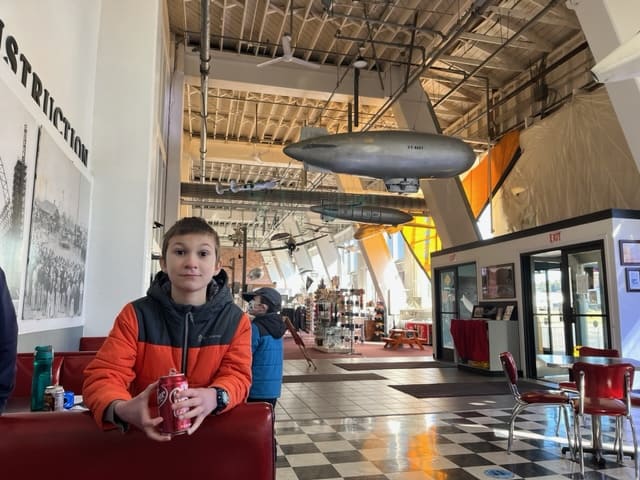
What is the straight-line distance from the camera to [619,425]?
3.67 m

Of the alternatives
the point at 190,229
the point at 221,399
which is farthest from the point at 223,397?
the point at 190,229

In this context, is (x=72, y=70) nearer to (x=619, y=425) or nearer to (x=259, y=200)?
(x=619, y=425)

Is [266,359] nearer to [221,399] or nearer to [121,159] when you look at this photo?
[221,399]

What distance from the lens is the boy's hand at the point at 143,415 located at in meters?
1.03

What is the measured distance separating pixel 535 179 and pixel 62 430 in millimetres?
10885

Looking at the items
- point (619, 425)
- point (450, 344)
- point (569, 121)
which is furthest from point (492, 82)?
point (619, 425)

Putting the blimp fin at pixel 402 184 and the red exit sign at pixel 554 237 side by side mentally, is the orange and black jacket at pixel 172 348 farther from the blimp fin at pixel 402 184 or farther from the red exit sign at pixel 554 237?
the red exit sign at pixel 554 237

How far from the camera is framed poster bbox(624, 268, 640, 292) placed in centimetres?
618

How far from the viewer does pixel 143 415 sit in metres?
1.04

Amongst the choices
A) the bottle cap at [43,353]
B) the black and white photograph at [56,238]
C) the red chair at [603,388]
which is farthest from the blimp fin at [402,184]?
the bottle cap at [43,353]

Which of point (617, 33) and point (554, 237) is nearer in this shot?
point (617, 33)

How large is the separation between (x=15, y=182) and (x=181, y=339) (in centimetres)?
241

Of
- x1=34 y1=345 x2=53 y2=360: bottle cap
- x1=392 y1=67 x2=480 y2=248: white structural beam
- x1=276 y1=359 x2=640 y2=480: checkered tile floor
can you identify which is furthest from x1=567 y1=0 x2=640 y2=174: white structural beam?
x1=34 y1=345 x2=53 y2=360: bottle cap

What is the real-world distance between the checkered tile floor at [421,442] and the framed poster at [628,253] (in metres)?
2.20
